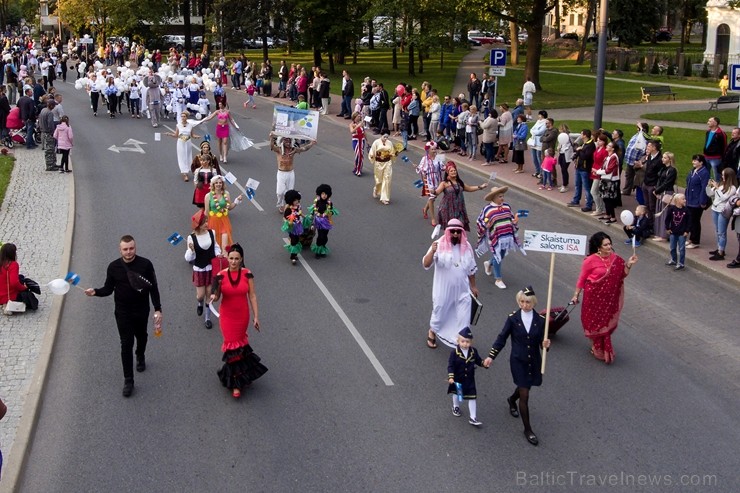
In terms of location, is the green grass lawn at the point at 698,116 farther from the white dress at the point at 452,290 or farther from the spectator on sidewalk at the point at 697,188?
the white dress at the point at 452,290

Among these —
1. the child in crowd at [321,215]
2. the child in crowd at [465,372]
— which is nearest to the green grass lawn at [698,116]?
the child in crowd at [321,215]

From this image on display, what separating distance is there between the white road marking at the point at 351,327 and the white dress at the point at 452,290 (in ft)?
3.05

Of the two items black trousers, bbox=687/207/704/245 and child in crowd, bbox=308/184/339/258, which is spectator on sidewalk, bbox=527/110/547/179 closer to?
black trousers, bbox=687/207/704/245

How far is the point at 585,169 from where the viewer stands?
1836cm

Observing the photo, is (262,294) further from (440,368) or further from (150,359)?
(440,368)

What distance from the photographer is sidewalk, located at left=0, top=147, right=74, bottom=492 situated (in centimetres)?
886

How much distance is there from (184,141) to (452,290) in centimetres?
1237

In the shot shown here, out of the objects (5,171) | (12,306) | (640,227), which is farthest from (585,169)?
(5,171)

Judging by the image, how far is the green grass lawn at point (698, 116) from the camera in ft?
102

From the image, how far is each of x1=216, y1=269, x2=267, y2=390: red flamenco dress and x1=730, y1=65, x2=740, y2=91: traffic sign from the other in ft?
40.6

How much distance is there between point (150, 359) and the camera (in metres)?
10.7

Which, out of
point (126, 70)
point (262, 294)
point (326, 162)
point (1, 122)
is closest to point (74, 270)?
point (262, 294)

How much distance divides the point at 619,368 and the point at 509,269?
14.0 feet

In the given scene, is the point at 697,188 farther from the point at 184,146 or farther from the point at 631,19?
the point at 631,19
